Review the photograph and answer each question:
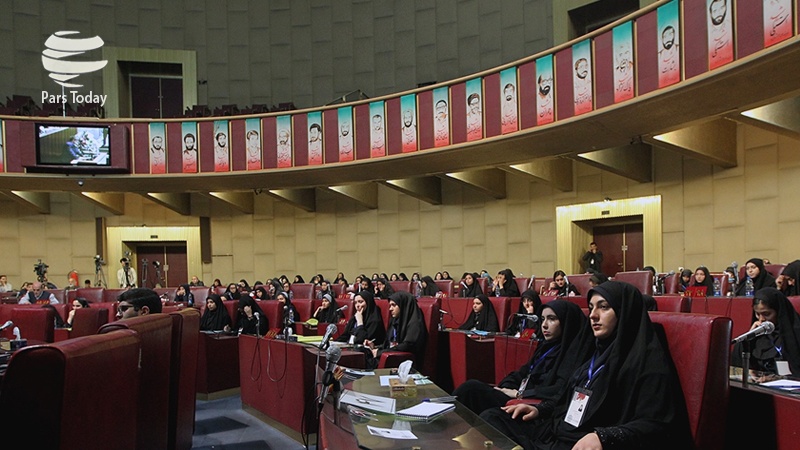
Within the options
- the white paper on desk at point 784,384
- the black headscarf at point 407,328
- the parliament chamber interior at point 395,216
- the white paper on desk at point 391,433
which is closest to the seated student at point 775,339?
the parliament chamber interior at point 395,216

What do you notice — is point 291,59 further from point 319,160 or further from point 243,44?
point 319,160

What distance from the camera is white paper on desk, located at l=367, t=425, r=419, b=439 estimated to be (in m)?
2.29

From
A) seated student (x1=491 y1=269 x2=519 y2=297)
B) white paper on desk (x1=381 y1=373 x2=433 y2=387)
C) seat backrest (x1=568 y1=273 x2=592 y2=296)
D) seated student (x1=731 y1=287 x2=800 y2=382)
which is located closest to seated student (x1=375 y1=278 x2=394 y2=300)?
seated student (x1=491 y1=269 x2=519 y2=297)

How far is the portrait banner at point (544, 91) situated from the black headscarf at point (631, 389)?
6.86 m

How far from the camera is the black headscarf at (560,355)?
11.3 feet

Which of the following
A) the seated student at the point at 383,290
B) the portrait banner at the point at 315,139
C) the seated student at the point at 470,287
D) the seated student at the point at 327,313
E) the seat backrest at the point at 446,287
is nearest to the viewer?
the seated student at the point at 327,313

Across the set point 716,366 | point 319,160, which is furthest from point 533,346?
point 319,160

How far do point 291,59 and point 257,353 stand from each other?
12012 millimetres

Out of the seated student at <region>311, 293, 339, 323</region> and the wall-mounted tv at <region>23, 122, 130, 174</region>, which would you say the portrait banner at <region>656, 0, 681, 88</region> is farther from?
the wall-mounted tv at <region>23, 122, 130, 174</region>

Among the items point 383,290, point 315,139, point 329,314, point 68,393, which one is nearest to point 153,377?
point 68,393

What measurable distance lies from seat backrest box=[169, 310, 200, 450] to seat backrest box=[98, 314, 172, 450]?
299mm

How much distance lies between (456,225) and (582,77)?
5.91m

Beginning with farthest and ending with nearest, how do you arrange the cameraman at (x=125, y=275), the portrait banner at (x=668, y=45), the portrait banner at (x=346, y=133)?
the cameraman at (x=125, y=275) → the portrait banner at (x=346, y=133) → the portrait banner at (x=668, y=45)

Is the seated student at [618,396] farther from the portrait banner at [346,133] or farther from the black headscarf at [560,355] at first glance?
the portrait banner at [346,133]
